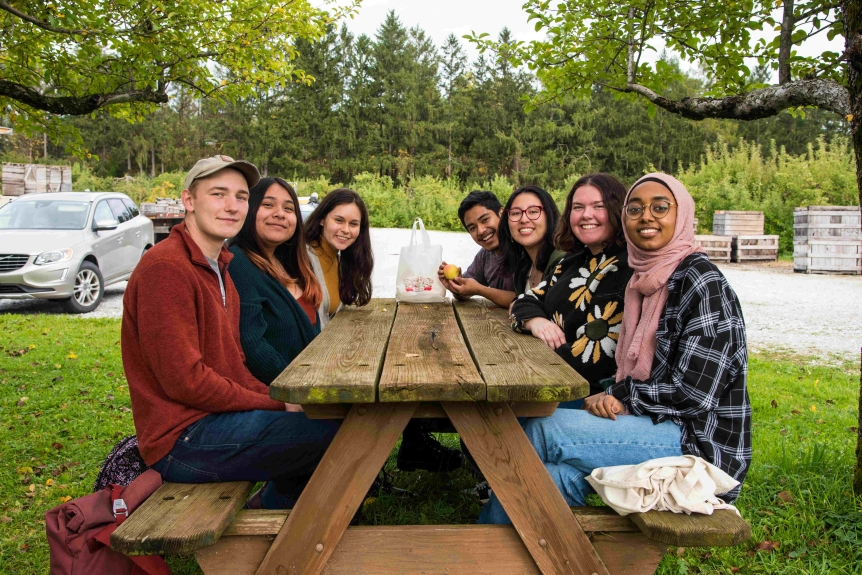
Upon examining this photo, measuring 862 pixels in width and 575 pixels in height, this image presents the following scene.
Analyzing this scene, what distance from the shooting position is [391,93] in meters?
41.9

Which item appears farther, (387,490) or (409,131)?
(409,131)

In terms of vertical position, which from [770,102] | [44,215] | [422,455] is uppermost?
[770,102]

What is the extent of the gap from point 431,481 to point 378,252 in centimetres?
1260

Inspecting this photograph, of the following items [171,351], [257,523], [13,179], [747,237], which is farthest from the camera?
[13,179]

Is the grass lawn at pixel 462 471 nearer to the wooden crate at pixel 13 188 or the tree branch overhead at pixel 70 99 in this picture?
the tree branch overhead at pixel 70 99

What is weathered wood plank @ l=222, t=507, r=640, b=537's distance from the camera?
6.65 feet

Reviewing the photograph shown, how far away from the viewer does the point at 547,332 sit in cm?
306

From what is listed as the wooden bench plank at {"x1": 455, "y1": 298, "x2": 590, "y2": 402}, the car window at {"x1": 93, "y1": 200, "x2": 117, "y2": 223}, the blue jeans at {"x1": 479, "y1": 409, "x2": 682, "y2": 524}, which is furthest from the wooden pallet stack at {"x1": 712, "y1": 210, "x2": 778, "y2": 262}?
the blue jeans at {"x1": 479, "y1": 409, "x2": 682, "y2": 524}

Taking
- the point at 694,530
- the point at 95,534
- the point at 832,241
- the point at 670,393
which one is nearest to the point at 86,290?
the point at 95,534

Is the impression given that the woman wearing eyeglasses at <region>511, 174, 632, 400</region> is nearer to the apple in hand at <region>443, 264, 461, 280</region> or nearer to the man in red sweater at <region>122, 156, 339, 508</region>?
the apple in hand at <region>443, 264, 461, 280</region>

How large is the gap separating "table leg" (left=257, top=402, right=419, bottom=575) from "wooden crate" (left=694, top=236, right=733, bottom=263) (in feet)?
53.0

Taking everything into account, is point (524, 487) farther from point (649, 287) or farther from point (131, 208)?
point (131, 208)

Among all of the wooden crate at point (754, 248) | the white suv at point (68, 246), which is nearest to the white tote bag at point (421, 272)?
the white suv at point (68, 246)

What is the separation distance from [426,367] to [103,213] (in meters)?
9.54
